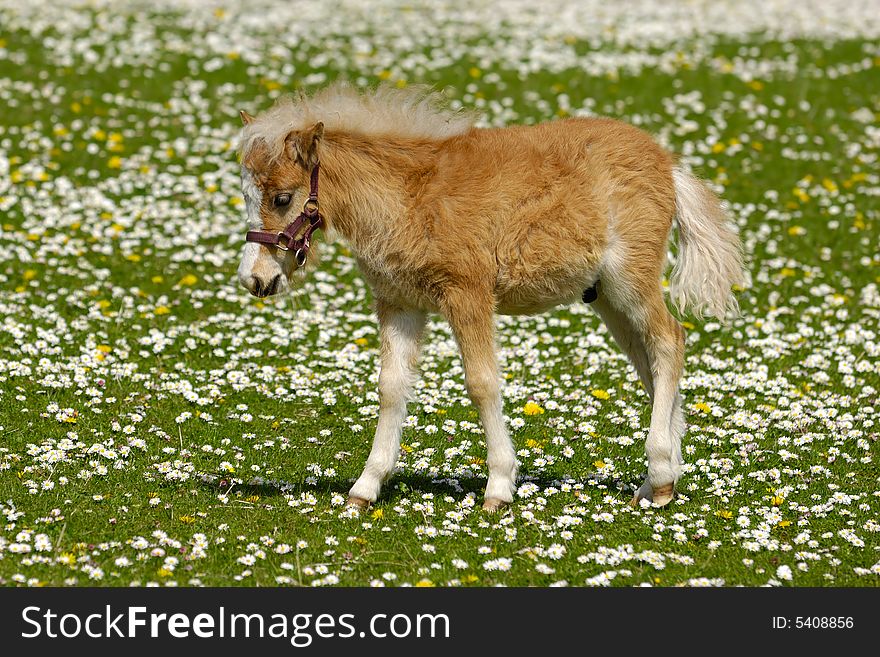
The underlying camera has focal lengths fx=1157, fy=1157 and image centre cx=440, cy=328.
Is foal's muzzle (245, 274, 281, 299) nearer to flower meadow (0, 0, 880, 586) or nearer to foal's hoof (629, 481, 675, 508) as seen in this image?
flower meadow (0, 0, 880, 586)

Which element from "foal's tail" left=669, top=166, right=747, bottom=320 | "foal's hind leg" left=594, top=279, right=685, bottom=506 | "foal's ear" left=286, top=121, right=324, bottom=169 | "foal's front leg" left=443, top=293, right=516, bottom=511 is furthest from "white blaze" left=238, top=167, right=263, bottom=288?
"foal's tail" left=669, top=166, right=747, bottom=320

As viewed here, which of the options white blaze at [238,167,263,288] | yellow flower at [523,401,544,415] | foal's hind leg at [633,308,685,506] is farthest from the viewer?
yellow flower at [523,401,544,415]

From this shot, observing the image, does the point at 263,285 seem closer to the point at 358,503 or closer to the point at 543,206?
the point at 358,503

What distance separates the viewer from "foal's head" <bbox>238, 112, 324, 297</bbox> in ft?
22.5

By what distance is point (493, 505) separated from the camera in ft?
23.9

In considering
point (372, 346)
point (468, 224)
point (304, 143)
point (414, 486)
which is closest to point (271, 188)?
point (304, 143)

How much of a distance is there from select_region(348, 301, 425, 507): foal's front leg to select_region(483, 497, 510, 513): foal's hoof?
67cm

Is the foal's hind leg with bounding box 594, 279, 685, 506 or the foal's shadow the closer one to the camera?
the foal's hind leg with bounding box 594, 279, 685, 506

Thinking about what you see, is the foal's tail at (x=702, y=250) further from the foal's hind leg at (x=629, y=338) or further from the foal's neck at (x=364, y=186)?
the foal's neck at (x=364, y=186)

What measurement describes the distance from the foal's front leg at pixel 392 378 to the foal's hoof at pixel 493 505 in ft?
2.18

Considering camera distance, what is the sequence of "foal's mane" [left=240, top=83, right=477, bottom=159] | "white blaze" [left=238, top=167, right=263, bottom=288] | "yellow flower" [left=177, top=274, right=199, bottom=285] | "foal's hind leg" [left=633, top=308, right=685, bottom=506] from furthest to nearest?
"yellow flower" [left=177, top=274, right=199, bottom=285]
"foal's hind leg" [left=633, top=308, right=685, bottom=506]
"foal's mane" [left=240, top=83, right=477, bottom=159]
"white blaze" [left=238, top=167, right=263, bottom=288]

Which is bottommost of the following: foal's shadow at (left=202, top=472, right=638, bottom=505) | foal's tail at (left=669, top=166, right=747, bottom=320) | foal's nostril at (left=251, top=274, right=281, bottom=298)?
foal's shadow at (left=202, top=472, right=638, bottom=505)

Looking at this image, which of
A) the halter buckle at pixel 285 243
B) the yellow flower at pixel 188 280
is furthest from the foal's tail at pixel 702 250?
the yellow flower at pixel 188 280

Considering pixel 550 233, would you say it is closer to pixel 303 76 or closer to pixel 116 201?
pixel 116 201
